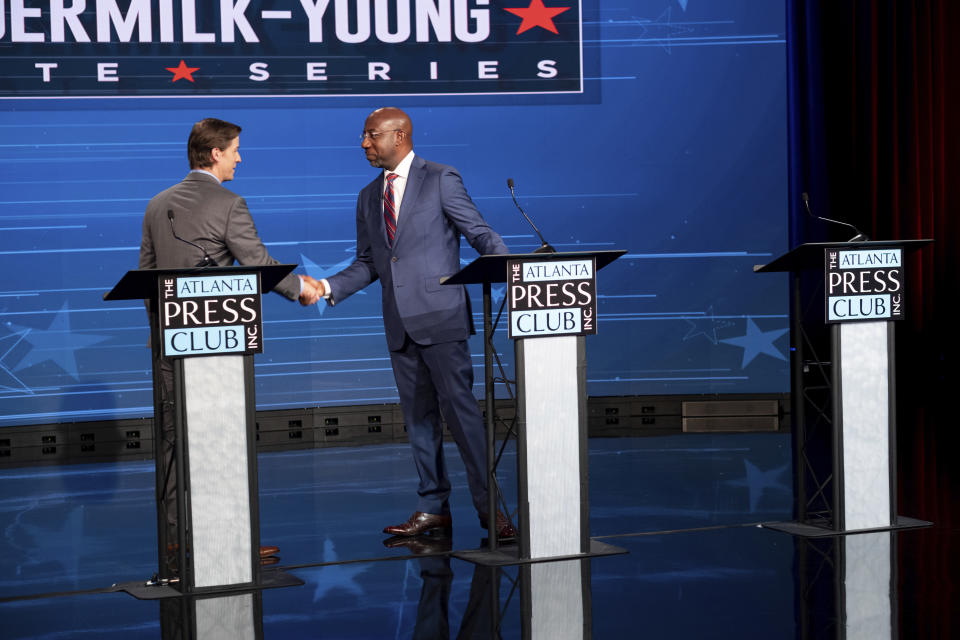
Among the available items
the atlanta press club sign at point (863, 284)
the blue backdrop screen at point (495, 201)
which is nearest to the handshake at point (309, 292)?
the atlanta press club sign at point (863, 284)

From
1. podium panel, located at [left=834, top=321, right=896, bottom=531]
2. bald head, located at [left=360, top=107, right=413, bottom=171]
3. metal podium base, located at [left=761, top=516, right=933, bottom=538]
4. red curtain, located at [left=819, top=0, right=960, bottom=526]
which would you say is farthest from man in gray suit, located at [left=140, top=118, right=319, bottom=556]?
red curtain, located at [left=819, top=0, right=960, bottom=526]

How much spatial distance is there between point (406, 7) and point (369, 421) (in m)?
2.46

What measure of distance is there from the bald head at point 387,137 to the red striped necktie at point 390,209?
48 mm

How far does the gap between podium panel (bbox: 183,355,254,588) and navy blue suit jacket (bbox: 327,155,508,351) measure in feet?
2.94

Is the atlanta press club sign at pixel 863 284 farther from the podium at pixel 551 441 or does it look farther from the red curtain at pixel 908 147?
the red curtain at pixel 908 147

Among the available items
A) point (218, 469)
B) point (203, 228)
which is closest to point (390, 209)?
point (203, 228)

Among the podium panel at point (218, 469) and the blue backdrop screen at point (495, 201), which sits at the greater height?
the blue backdrop screen at point (495, 201)

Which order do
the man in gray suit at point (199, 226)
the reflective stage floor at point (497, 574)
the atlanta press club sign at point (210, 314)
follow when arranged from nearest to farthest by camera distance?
the reflective stage floor at point (497, 574) → the atlanta press club sign at point (210, 314) → the man in gray suit at point (199, 226)

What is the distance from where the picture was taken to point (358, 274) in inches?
176

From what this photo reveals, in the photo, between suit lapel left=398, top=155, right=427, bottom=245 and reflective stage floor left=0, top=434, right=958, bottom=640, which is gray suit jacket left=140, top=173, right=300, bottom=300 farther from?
reflective stage floor left=0, top=434, right=958, bottom=640

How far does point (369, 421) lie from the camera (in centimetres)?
698

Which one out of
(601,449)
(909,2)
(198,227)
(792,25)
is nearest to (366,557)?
(198,227)

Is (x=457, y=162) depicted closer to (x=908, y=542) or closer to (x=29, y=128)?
(x=29, y=128)

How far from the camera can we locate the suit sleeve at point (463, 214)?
415 centimetres
